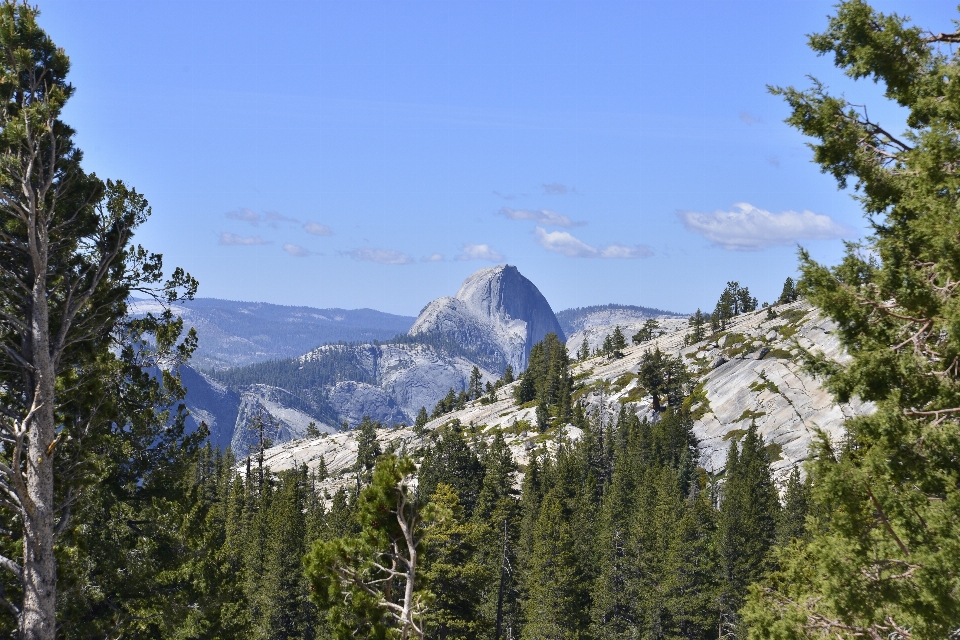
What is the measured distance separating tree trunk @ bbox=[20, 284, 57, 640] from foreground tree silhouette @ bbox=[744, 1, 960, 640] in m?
13.0

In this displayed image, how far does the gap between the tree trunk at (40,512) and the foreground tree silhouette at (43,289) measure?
2 cm

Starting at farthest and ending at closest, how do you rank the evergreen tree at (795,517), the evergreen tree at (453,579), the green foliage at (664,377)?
the green foliage at (664,377) < the evergreen tree at (795,517) < the evergreen tree at (453,579)

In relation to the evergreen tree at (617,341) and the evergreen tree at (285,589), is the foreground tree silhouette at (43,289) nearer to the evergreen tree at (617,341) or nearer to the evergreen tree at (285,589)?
the evergreen tree at (285,589)

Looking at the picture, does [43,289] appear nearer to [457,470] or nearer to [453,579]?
[453,579]

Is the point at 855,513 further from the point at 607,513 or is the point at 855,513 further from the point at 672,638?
the point at 607,513

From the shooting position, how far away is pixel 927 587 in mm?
10172

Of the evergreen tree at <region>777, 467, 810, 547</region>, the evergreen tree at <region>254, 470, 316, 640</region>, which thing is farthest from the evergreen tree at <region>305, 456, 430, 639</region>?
the evergreen tree at <region>777, 467, 810, 547</region>

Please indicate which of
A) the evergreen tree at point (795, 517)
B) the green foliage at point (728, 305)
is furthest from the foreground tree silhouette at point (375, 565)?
the green foliage at point (728, 305)

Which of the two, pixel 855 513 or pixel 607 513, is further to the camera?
pixel 607 513

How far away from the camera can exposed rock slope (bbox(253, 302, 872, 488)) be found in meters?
104

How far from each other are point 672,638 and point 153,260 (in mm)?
45108

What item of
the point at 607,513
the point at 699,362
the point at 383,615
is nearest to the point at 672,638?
the point at 607,513

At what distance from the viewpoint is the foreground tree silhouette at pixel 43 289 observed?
12.2 m

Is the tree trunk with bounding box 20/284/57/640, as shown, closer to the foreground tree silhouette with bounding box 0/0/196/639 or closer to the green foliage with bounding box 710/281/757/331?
the foreground tree silhouette with bounding box 0/0/196/639
